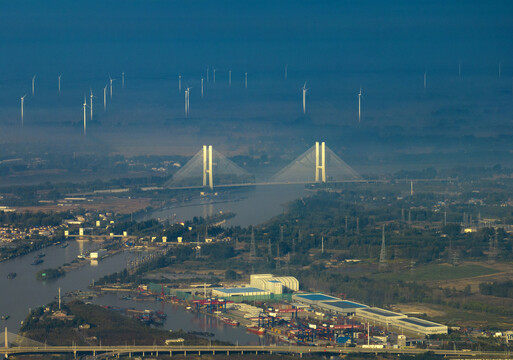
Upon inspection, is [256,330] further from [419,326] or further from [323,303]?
[419,326]

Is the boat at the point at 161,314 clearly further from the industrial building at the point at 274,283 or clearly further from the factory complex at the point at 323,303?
the industrial building at the point at 274,283

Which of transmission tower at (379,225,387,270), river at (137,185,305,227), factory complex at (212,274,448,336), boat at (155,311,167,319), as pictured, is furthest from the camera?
river at (137,185,305,227)

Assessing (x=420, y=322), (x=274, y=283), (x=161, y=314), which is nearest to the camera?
(x=420, y=322)

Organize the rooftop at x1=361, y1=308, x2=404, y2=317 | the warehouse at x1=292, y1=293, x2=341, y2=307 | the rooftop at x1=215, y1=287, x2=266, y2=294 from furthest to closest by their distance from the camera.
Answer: the rooftop at x1=215, y1=287, x2=266, y2=294, the warehouse at x1=292, y1=293, x2=341, y2=307, the rooftop at x1=361, y1=308, x2=404, y2=317

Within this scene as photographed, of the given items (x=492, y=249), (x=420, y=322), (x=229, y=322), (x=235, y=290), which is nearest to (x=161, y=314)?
(x=229, y=322)

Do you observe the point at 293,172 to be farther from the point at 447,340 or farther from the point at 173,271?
the point at 447,340

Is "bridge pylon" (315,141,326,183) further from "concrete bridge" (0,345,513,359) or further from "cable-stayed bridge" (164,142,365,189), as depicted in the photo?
"concrete bridge" (0,345,513,359)

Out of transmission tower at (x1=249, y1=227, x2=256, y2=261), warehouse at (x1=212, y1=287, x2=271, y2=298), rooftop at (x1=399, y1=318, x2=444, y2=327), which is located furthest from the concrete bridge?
transmission tower at (x1=249, y1=227, x2=256, y2=261)
